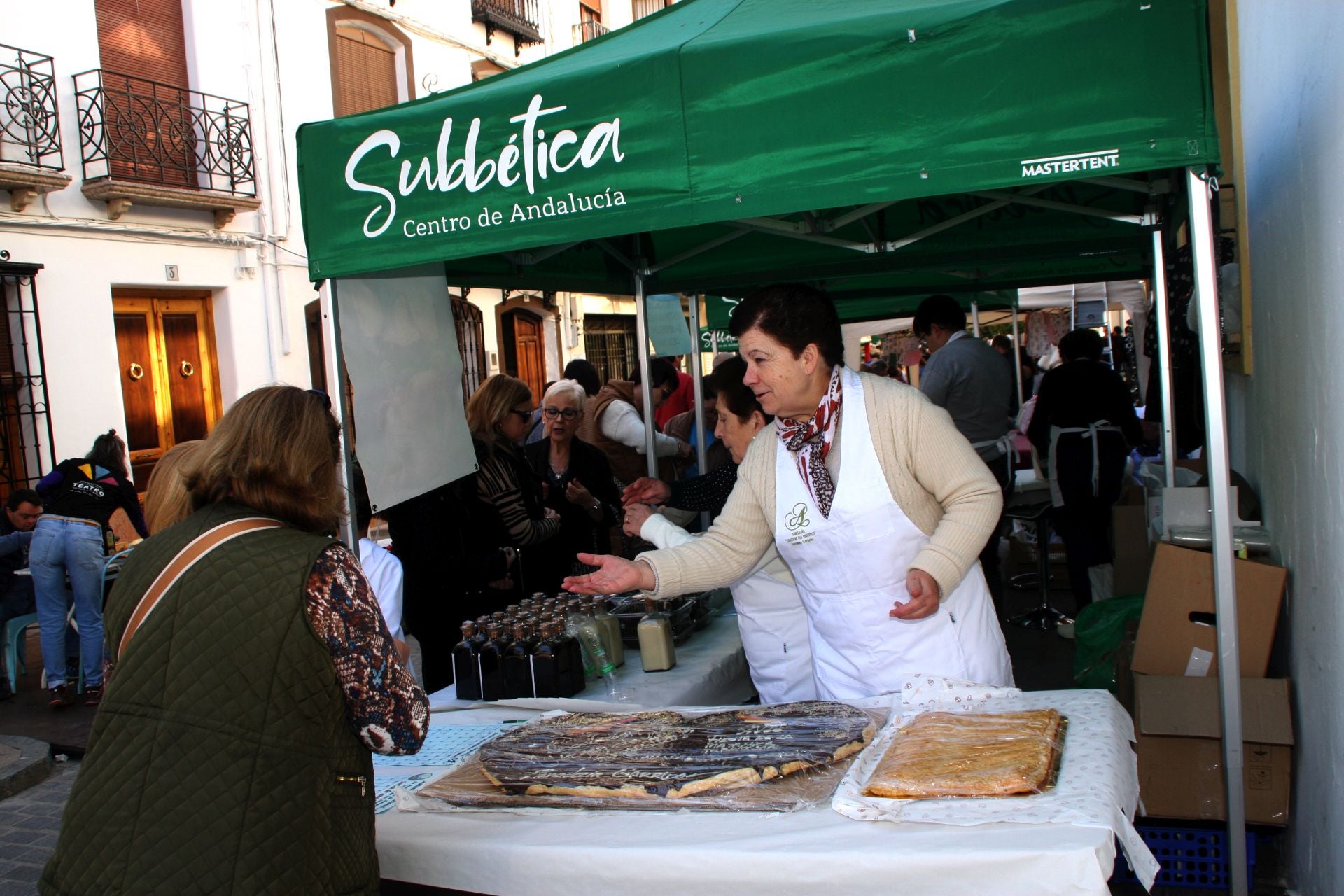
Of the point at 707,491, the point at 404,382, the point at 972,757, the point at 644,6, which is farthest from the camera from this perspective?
the point at 644,6

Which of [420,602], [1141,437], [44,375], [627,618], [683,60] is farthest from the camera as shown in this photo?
[44,375]

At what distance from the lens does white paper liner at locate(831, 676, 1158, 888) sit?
1718mm

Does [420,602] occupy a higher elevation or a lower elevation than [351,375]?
lower

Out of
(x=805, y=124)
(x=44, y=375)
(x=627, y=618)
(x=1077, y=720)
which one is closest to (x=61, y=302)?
(x=44, y=375)

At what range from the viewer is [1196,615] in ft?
10.1

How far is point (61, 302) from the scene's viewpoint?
34.2 feet

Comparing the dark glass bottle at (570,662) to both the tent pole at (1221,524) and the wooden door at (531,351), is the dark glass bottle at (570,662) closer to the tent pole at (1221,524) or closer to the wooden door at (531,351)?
the tent pole at (1221,524)

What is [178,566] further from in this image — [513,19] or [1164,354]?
[513,19]

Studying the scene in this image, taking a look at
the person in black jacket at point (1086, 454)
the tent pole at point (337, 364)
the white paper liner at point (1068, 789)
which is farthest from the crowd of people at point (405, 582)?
the person in black jacket at point (1086, 454)

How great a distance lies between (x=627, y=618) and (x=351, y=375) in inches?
48.5

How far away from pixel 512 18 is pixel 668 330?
12.1 metres

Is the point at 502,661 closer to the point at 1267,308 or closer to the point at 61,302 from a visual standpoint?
the point at 1267,308

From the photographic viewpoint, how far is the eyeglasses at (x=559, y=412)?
5211mm

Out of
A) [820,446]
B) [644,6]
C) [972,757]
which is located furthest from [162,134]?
[644,6]
